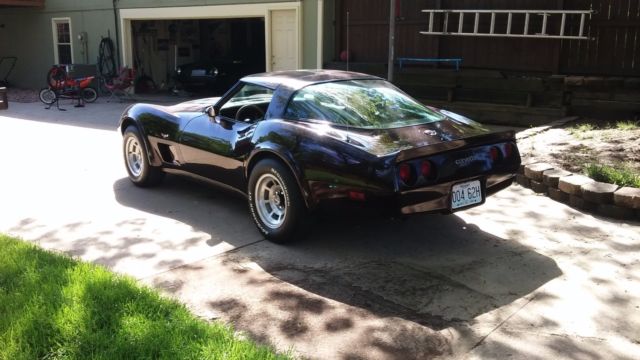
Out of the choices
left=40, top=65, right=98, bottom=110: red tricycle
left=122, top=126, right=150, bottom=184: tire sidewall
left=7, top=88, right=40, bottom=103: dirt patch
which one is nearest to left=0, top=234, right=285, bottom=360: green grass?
left=122, top=126, right=150, bottom=184: tire sidewall

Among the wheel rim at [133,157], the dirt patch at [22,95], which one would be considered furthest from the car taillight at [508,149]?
the dirt patch at [22,95]

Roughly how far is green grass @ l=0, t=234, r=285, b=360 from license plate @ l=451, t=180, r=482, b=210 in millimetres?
2006

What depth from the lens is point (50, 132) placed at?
36.8ft

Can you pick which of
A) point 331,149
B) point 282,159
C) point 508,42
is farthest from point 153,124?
point 508,42

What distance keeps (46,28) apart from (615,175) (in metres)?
19.4

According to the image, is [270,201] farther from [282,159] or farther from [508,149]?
[508,149]

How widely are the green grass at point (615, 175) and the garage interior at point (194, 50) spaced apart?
13.1m

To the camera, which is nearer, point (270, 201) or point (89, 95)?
point (270, 201)

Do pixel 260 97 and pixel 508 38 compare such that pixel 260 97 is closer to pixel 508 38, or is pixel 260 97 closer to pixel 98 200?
pixel 98 200

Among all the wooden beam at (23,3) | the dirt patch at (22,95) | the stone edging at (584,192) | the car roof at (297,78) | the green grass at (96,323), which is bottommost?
the dirt patch at (22,95)

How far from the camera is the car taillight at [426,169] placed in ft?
14.1

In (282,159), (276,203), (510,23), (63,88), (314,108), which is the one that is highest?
(510,23)

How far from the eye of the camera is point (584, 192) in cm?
567

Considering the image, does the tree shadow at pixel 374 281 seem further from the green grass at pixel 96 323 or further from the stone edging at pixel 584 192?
the stone edging at pixel 584 192
